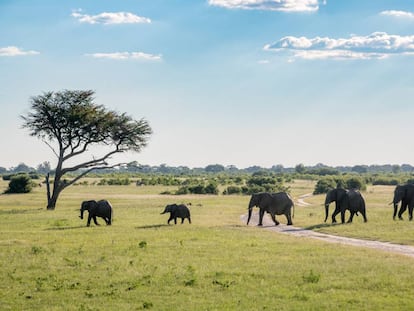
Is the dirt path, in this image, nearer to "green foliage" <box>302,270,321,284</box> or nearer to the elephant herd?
the elephant herd

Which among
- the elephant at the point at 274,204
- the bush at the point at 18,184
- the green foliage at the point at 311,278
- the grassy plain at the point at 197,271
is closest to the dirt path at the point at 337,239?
the elephant at the point at 274,204

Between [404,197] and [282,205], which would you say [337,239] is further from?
[404,197]

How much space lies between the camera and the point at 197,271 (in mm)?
22750

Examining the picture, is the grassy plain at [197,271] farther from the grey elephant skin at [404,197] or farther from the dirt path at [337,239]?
the grey elephant skin at [404,197]

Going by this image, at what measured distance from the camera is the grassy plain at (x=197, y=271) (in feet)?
61.2

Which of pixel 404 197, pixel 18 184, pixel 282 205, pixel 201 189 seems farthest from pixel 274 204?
pixel 18 184

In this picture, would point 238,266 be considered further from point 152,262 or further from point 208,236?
point 208,236

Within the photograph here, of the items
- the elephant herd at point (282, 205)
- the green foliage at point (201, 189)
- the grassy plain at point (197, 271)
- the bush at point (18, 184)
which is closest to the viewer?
the grassy plain at point (197, 271)

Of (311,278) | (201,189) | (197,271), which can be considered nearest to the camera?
(311,278)

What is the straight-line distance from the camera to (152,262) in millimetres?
24891

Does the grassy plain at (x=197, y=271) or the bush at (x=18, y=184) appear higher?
the bush at (x=18, y=184)

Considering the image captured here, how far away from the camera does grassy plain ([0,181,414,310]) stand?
61.2 feet

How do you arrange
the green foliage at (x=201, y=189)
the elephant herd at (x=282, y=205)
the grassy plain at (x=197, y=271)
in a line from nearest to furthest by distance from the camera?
the grassy plain at (x=197, y=271) → the elephant herd at (x=282, y=205) → the green foliage at (x=201, y=189)

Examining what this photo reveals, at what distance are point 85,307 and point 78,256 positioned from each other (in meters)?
8.54
